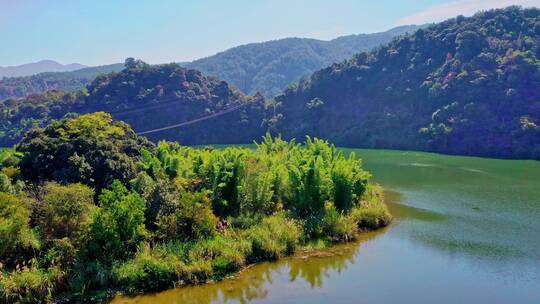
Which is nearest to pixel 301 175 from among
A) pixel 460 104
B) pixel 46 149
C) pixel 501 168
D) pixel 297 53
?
pixel 46 149

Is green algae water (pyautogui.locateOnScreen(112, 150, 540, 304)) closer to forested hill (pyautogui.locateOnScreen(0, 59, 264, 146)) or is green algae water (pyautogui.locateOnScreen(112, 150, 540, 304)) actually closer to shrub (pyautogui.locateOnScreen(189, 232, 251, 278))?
shrub (pyautogui.locateOnScreen(189, 232, 251, 278))

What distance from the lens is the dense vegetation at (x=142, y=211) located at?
720 inches

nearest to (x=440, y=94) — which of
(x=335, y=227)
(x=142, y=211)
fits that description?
(x=335, y=227)

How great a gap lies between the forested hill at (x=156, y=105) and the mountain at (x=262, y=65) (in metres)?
47.9

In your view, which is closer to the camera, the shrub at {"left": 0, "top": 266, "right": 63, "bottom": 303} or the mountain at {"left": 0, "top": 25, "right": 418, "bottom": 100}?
the shrub at {"left": 0, "top": 266, "right": 63, "bottom": 303}

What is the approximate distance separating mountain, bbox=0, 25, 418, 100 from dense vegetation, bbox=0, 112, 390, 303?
116107mm

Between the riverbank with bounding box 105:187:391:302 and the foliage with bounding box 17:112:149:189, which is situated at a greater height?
the foliage with bounding box 17:112:149:189

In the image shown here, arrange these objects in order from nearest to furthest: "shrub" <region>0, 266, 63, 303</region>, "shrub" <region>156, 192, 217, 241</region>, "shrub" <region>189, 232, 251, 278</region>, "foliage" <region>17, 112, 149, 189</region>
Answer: "shrub" <region>0, 266, 63, 303</region>, "shrub" <region>189, 232, 251, 278</region>, "shrub" <region>156, 192, 217, 241</region>, "foliage" <region>17, 112, 149, 189</region>

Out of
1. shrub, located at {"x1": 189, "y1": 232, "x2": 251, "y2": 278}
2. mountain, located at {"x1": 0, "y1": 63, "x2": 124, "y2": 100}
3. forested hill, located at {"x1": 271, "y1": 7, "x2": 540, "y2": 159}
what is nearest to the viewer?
shrub, located at {"x1": 189, "y1": 232, "x2": 251, "y2": 278}

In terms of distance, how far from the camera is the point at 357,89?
8631 cm

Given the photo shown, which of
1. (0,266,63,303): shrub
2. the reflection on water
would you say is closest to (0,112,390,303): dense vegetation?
(0,266,63,303): shrub

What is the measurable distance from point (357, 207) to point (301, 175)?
416 cm

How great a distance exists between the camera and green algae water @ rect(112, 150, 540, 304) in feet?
61.5

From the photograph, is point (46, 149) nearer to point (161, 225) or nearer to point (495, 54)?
point (161, 225)
